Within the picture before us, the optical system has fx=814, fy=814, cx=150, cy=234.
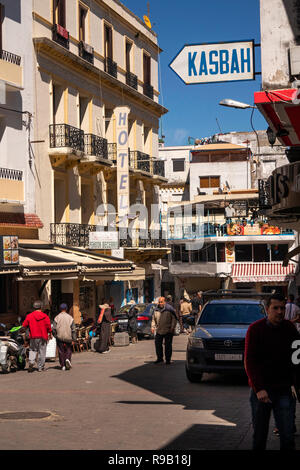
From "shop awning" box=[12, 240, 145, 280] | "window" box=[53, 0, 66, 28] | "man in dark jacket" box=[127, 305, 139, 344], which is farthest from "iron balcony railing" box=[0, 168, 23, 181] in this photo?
"window" box=[53, 0, 66, 28]

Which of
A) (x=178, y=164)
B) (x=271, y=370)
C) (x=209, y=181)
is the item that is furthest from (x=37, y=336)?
(x=178, y=164)

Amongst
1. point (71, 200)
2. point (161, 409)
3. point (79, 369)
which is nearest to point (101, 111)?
point (71, 200)

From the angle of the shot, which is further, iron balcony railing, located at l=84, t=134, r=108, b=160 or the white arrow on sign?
iron balcony railing, located at l=84, t=134, r=108, b=160

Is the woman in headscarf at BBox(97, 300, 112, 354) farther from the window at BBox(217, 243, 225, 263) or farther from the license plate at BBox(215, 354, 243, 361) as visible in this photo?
the window at BBox(217, 243, 225, 263)

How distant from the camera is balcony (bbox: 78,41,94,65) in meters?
36.2

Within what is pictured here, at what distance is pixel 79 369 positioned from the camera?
67.7 ft

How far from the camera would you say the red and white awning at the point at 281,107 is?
10.6 metres

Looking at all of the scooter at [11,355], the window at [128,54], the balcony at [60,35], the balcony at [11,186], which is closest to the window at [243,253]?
the window at [128,54]

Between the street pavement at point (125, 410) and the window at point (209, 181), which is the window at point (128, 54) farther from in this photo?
the street pavement at point (125, 410)

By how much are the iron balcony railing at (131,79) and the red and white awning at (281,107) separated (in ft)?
105

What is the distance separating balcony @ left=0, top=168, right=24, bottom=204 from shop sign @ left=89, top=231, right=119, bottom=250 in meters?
6.64

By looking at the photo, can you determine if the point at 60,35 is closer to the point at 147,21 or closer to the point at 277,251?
the point at 147,21

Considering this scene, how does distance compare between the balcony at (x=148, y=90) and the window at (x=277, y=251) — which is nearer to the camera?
the balcony at (x=148, y=90)
